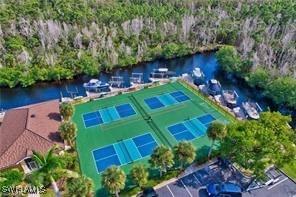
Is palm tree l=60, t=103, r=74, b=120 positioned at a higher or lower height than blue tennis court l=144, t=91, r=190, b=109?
higher

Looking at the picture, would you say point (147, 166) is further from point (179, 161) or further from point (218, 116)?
point (218, 116)

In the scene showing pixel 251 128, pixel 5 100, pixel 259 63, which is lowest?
pixel 5 100

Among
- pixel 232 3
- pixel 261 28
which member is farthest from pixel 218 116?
pixel 232 3

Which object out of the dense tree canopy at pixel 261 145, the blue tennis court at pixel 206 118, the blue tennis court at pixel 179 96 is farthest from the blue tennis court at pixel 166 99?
the dense tree canopy at pixel 261 145

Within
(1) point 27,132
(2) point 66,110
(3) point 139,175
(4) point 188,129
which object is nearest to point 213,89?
(4) point 188,129

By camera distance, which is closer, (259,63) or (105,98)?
(105,98)

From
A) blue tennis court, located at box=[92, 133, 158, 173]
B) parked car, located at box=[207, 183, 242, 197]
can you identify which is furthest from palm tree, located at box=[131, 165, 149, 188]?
parked car, located at box=[207, 183, 242, 197]

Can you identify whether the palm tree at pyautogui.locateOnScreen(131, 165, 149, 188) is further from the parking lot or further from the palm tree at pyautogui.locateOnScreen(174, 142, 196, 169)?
the palm tree at pyautogui.locateOnScreen(174, 142, 196, 169)
